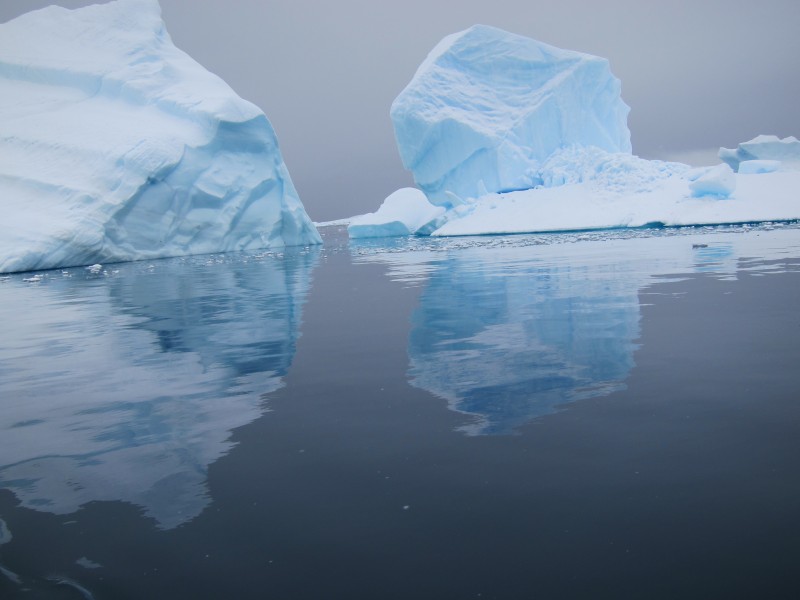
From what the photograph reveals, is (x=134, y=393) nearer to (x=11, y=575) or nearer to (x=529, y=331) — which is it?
(x=11, y=575)

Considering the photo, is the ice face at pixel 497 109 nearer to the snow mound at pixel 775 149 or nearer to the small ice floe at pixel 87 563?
the snow mound at pixel 775 149

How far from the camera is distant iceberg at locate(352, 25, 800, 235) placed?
26562 mm

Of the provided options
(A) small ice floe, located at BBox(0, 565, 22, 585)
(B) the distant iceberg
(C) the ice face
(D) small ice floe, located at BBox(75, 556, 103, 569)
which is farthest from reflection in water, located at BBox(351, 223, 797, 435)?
(C) the ice face

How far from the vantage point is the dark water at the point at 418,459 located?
1.83 meters

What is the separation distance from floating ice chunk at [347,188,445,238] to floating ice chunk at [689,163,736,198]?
1371 cm

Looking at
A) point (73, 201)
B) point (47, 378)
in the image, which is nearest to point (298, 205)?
point (73, 201)

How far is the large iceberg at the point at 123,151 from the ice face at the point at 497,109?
24.5 ft

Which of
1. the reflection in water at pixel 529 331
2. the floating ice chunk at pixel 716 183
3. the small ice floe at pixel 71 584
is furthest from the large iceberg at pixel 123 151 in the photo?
Result: the small ice floe at pixel 71 584

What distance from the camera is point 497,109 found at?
1220 inches

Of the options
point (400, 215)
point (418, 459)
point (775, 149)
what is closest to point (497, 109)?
point (400, 215)

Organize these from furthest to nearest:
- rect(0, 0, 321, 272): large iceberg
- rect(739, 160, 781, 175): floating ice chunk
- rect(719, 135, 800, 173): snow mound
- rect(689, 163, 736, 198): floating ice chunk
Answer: rect(719, 135, 800, 173): snow mound, rect(739, 160, 781, 175): floating ice chunk, rect(689, 163, 736, 198): floating ice chunk, rect(0, 0, 321, 272): large iceberg

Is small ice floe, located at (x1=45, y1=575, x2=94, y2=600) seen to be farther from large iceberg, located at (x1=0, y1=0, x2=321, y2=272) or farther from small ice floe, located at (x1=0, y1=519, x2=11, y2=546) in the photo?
large iceberg, located at (x1=0, y1=0, x2=321, y2=272)

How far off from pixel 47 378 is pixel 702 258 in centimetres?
1033

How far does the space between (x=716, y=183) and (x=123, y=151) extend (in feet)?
69.8
